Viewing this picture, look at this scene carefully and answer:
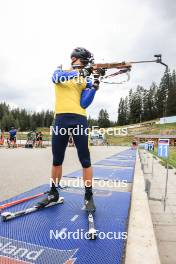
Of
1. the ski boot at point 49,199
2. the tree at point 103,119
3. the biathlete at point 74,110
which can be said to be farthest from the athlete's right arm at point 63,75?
the tree at point 103,119

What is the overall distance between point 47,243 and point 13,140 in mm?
25318

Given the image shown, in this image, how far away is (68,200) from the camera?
5.10m

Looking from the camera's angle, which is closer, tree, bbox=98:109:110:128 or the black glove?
the black glove

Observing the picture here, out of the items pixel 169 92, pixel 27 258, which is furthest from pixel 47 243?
pixel 169 92

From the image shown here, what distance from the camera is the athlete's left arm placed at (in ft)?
14.4

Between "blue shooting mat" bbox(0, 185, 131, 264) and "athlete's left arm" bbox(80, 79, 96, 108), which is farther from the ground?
"athlete's left arm" bbox(80, 79, 96, 108)

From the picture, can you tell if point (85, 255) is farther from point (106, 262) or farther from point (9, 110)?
point (9, 110)

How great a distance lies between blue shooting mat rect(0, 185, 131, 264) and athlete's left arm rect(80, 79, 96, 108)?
1.59 m

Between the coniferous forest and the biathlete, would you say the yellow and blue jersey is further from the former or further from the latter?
the coniferous forest

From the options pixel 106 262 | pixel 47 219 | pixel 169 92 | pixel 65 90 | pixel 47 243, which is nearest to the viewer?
pixel 106 262

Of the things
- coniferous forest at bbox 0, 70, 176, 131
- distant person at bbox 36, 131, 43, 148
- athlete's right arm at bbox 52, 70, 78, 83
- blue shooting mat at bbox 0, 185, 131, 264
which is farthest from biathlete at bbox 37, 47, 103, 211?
coniferous forest at bbox 0, 70, 176, 131

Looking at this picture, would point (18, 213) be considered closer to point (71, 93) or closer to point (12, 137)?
point (71, 93)

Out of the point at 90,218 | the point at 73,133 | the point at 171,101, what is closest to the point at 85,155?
the point at 73,133

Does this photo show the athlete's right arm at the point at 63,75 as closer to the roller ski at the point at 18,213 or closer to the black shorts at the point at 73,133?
the black shorts at the point at 73,133
